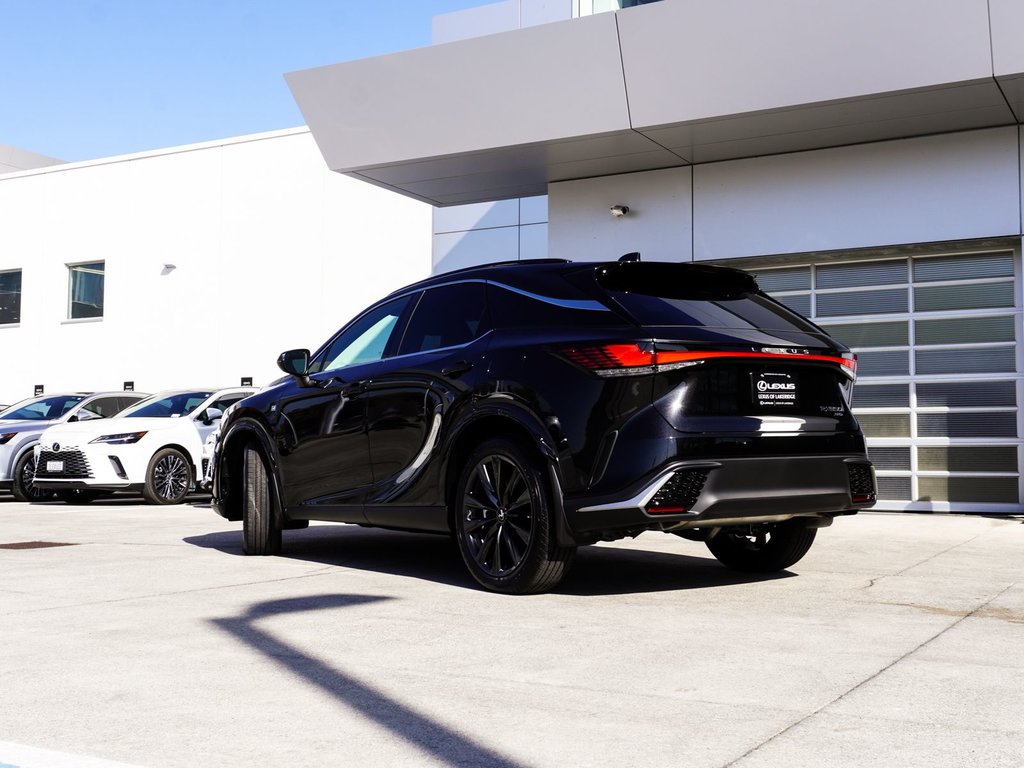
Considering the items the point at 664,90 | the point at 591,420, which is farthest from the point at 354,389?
the point at 664,90

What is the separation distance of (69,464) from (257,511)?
7672mm

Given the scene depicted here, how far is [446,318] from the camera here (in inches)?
265

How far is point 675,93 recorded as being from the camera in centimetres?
1224

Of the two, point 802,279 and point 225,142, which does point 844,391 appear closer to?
point 802,279

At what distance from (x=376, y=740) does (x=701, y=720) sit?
0.98m

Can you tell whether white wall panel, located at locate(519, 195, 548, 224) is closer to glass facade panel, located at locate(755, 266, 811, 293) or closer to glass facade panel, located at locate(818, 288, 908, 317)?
glass facade panel, located at locate(755, 266, 811, 293)

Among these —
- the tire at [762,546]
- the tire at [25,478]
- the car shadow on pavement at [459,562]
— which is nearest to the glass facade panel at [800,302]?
the car shadow on pavement at [459,562]

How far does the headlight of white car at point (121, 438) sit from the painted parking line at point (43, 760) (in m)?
11.9

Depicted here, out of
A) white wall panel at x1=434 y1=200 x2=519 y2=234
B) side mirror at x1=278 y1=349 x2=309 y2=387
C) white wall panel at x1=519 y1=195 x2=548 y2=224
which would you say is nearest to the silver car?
white wall panel at x1=434 y1=200 x2=519 y2=234

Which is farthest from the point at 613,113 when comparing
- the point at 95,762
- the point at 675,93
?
the point at 95,762

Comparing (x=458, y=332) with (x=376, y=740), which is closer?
(x=376, y=740)

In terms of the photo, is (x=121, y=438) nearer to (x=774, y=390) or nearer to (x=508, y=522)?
(x=508, y=522)

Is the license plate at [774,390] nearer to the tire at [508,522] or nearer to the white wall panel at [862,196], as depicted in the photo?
the tire at [508,522]

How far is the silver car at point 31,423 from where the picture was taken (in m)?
15.8
